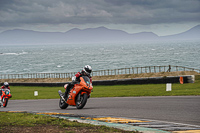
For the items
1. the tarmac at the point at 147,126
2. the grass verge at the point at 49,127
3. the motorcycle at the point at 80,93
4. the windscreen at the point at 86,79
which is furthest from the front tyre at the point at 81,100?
the grass verge at the point at 49,127

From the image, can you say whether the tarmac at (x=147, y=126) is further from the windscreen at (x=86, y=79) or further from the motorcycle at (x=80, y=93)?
the windscreen at (x=86, y=79)

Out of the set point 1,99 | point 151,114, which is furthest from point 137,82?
point 151,114

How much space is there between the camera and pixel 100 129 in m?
7.35

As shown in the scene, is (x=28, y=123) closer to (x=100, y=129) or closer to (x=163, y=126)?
(x=100, y=129)

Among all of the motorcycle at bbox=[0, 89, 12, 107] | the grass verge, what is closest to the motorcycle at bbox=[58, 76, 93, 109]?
the grass verge

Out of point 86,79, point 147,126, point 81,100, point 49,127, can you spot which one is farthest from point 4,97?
point 147,126

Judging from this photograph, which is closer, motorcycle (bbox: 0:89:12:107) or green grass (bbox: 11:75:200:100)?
motorcycle (bbox: 0:89:12:107)

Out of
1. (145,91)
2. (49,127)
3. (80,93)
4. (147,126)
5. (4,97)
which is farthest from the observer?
(145,91)

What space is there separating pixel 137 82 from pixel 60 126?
25.6 m

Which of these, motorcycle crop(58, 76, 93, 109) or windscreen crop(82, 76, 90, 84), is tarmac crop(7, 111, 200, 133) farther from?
windscreen crop(82, 76, 90, 84)

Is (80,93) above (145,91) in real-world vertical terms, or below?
above

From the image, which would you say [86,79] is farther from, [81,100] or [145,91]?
[145,91]

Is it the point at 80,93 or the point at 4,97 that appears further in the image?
the point at 4,97

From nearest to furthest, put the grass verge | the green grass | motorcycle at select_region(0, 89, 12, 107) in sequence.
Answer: the grass verge
motorcycle at select_region(0, 89, 12, 107)
the green grass
